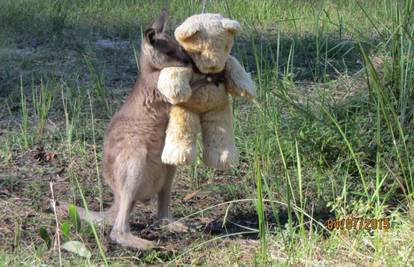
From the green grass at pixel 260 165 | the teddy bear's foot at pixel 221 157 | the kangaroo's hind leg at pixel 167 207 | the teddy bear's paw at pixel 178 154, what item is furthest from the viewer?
the kangaroo's hind leg at pixel 167 207

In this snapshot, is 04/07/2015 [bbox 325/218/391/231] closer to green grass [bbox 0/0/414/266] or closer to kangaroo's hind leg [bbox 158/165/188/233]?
green grass [bbox 0/0/414/266]

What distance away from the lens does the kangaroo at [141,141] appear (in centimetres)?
401

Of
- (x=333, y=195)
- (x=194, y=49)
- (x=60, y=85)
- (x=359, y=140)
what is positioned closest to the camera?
(x=194, y=49)

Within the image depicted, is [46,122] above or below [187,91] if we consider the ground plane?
below

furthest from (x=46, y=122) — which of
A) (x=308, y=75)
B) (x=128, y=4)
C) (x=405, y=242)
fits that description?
(x=128, y=4)

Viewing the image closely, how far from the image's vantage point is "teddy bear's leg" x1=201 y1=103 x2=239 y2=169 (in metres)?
4.02

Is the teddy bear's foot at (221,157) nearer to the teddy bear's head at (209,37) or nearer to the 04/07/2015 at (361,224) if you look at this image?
the teddy bear's head at (209,37)

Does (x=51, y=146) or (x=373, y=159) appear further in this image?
(x=51, y=146)

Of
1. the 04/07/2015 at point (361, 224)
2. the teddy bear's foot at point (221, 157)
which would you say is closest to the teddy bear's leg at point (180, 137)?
the teddy bear's foot at point (221, 157)

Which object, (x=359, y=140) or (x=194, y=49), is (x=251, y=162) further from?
(x=194, y=49)

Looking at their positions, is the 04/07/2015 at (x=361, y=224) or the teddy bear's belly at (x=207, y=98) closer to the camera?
the 04/07/2015 at (x=361, y=224)

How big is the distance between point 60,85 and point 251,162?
2.08 metres

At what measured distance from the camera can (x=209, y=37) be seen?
3.80m

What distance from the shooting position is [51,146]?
5.46m
